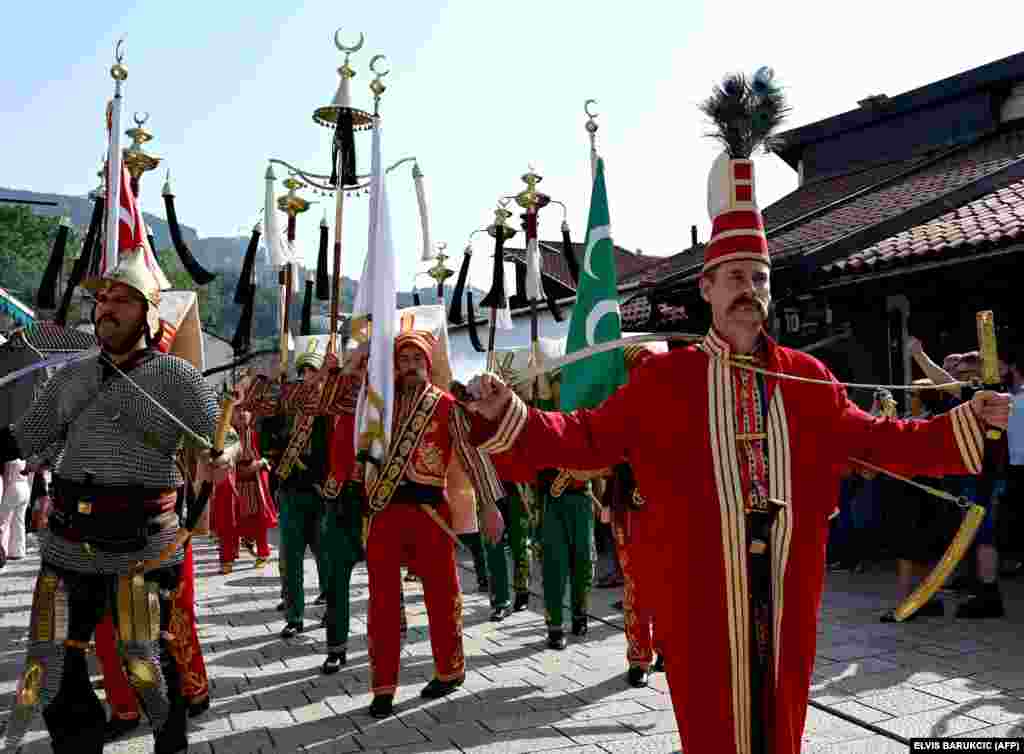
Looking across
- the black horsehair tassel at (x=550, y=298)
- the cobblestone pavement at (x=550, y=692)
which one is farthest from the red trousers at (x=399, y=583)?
the black horsehair tassel at (x=550, y=298)

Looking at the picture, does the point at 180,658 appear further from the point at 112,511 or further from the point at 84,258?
the point at 84,258

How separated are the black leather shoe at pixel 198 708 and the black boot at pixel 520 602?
340 cm

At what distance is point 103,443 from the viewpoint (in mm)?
3922

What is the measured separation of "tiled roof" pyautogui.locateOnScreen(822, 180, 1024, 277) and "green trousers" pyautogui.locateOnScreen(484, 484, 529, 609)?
14.2 ft

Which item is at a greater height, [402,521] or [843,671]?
[402,521]

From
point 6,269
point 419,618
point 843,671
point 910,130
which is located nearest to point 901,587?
point 843,671

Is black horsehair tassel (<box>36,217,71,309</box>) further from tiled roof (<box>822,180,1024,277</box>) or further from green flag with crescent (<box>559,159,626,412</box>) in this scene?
tiled roof (<box>822,180,1024,277</box>)

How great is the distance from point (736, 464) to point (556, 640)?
3977 mm

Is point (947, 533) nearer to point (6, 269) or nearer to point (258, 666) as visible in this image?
point (258, 666)

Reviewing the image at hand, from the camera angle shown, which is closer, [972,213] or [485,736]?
[485,736]

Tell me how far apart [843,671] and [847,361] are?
238 inches

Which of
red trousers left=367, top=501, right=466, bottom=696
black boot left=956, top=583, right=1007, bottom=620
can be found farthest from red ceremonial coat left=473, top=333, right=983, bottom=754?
black boot left=956, top=583, right=1007, bottom=620

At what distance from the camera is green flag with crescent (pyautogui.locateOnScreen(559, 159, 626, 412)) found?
454 centimetres

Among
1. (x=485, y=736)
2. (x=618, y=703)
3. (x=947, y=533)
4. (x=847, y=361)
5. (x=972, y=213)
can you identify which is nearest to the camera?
(x=485, y=736)
